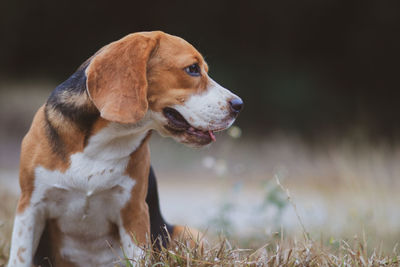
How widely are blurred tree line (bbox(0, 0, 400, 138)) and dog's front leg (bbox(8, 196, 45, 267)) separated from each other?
27.1 feet

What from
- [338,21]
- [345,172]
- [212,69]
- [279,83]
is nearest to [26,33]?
[212,69]

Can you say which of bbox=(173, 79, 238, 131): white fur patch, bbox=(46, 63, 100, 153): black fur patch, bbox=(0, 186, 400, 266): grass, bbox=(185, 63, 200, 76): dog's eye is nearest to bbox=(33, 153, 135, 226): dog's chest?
bbox=(46, 63, 100, 153): black fur patch

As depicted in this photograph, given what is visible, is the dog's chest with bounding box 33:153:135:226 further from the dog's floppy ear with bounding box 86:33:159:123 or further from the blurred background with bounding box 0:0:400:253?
the blurred background with bounding box 0:0:400:253

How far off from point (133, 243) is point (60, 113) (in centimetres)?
77

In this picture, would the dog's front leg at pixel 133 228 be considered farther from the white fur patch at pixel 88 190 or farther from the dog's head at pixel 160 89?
the dog's head at pixel 160 89

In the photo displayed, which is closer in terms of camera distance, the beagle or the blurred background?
the beagle

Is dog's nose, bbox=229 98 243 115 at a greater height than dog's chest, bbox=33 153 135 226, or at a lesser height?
greater

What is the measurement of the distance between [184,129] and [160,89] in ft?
0.81

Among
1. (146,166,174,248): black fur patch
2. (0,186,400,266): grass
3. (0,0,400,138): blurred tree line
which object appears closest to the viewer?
(0,186,400,266): grass

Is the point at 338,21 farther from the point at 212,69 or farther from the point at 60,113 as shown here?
the point at 60,113

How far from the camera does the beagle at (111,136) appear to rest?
2.87 m

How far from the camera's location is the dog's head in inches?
110

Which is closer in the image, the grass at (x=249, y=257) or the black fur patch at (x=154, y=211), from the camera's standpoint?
the grass at (x=249, y=257)

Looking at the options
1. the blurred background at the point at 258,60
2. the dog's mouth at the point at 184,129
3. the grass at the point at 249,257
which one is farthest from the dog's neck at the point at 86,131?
the blurred background at the point at 258,60
